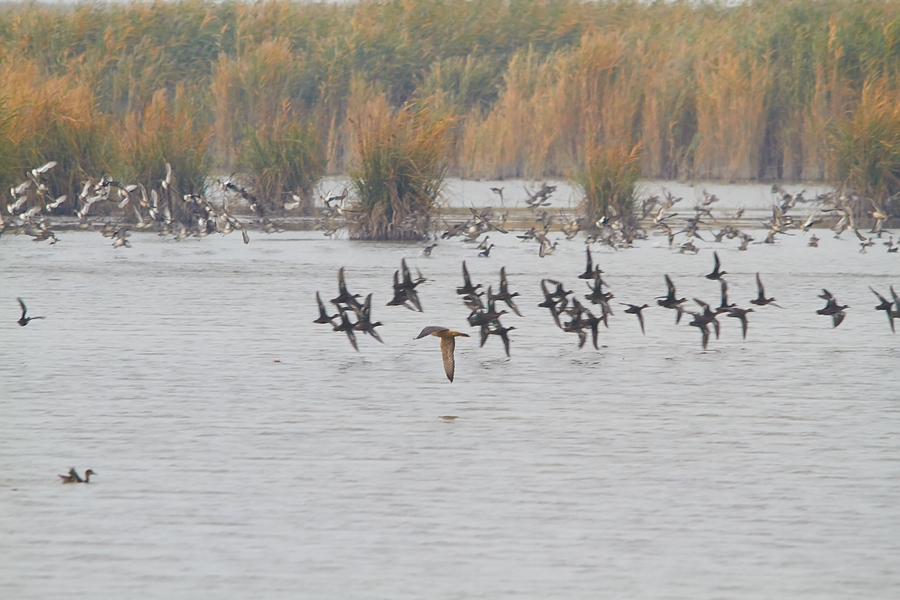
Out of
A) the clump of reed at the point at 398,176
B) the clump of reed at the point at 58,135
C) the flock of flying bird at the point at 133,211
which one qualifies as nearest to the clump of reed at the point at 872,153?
the clump of reed at the point at 398,176

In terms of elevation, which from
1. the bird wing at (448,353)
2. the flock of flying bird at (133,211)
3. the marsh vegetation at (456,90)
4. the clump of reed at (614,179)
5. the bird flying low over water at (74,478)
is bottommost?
the bird flying low over water at (74,478)

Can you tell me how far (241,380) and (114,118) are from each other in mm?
15575

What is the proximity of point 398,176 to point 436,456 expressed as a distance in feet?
35.0

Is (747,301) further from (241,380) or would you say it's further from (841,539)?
(841,539)

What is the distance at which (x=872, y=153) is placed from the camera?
761 inches

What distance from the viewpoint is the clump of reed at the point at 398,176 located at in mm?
17328

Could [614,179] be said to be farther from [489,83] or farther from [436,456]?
[436,456]

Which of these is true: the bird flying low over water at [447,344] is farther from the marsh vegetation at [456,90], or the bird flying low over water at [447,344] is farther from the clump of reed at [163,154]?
the clump of reed at [163,154]

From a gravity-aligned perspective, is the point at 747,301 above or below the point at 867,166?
below

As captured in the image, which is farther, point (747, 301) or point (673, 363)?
point (747, 301)

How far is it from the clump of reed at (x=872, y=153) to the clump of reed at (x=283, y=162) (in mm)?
7883

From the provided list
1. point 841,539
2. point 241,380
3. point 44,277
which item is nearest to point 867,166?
point 44,277

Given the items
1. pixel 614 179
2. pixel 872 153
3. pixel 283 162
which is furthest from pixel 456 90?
pixel 872 153

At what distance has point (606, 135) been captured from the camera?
80.0 feet
